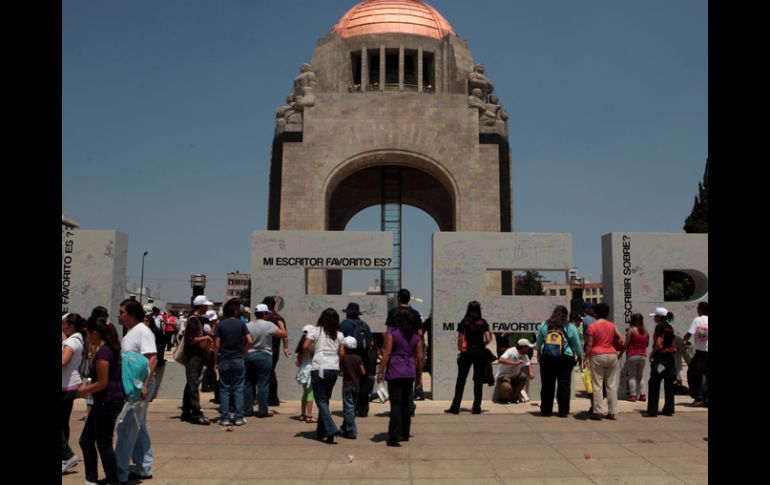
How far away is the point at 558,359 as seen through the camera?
9688 mm

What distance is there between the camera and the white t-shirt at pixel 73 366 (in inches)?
242

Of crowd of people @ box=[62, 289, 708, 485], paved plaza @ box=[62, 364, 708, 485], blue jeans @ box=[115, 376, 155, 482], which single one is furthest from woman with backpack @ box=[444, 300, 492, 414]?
blue jeans @ box=[115, 376, 155, 482]

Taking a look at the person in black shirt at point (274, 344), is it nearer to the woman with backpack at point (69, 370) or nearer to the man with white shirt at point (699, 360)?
the woman with backpack at point (69, 370)

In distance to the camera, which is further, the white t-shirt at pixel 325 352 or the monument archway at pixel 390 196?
the monument archway at pixel 390 196

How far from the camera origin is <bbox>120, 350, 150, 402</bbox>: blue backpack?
5.63 metres

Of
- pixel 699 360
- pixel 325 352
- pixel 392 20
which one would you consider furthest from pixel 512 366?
pixel 392 20

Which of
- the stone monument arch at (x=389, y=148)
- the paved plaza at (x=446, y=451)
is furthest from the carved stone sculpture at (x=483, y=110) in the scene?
the paved plaza at (x=446, y=451)

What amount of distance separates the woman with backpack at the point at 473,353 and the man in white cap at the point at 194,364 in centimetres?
375

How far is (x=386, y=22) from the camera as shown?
89.8 ft

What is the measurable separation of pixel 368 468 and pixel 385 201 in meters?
22.9
